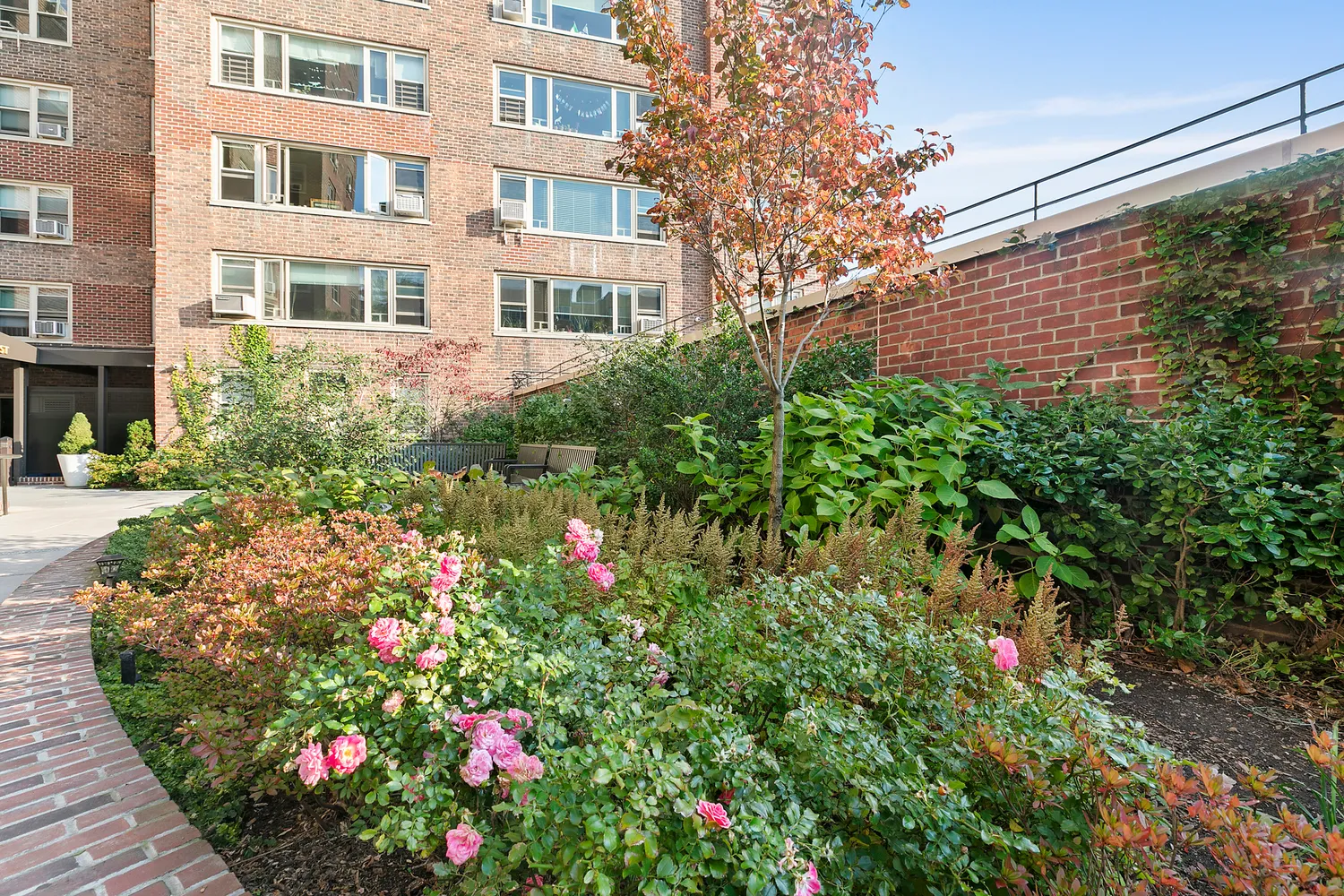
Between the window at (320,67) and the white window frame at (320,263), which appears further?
the window at (320,67)

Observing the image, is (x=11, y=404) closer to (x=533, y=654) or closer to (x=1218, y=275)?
(x=533, y=654)

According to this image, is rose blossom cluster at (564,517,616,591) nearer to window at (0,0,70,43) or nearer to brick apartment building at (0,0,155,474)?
brick apartment building at (0,0,155,474)

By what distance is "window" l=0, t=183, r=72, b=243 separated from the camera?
15.3m

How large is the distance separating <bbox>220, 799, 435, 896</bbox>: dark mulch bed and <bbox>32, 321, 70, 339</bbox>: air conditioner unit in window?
1883 centimetres

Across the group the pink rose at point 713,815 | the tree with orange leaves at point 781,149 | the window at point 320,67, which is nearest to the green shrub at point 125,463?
the window at point 320,67

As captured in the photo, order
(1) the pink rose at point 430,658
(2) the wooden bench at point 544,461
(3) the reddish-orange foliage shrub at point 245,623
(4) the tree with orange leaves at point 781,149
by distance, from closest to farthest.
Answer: (1) the pink rose at point 430,658
(3) the reddish-orange foliage shrub at point 245,623
(4) the tree with orange leaves at point 781,149
(2) the wooden bench at point 544,461

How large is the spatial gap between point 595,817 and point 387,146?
1612cm

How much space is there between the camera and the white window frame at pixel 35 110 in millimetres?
15164

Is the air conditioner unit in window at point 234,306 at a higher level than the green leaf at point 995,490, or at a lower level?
higher

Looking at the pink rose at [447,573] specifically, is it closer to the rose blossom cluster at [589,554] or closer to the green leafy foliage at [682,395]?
the rose blossom cluster at [589,554]

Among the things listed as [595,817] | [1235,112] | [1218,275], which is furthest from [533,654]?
[1235,112]

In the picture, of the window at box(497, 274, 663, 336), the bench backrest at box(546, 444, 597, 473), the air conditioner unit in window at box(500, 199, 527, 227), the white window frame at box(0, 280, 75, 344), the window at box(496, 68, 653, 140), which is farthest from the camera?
the window at box(497, 274, 663, 336)

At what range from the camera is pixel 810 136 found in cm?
400

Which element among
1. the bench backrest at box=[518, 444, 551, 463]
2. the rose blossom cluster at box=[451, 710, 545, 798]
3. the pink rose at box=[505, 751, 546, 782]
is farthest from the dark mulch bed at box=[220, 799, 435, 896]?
the bench backrest at box=[518, 444, 551, 463]
